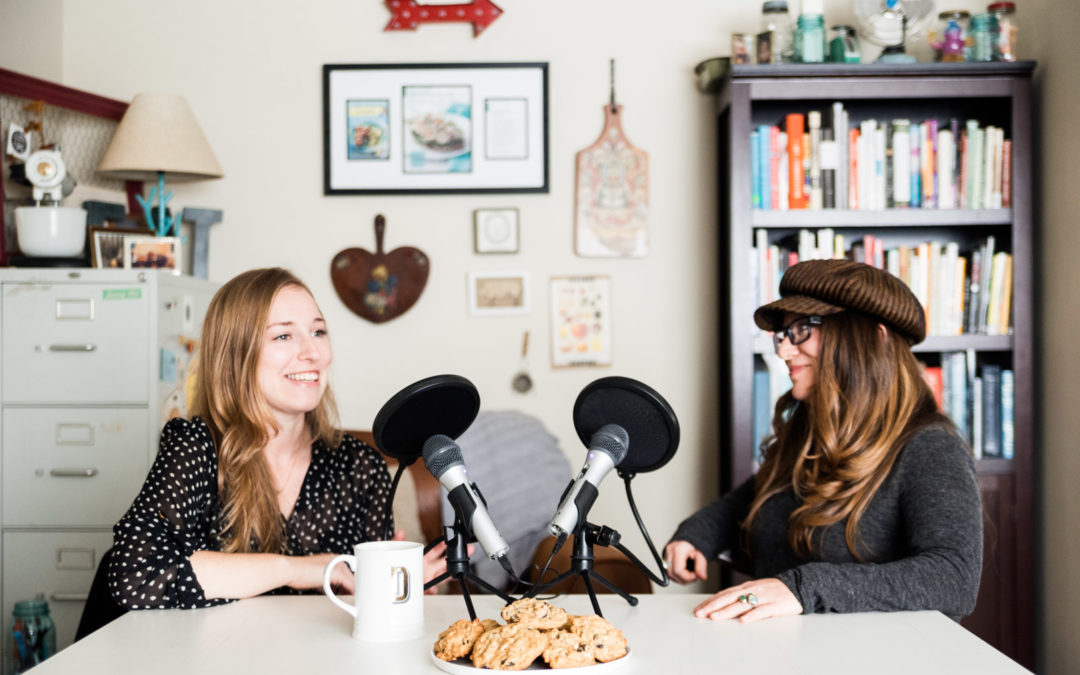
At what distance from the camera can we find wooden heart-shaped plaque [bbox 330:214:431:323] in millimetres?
3109

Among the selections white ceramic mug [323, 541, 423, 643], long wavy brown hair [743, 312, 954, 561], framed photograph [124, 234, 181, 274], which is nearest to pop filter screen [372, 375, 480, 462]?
white ceramic mug [323, 541, 423, 643]

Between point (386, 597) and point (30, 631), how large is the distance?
179cm

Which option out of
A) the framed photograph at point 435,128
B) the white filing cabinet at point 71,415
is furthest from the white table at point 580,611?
the framed photograph at point 435,128

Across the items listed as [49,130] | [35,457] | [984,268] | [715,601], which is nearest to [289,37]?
[49,130]

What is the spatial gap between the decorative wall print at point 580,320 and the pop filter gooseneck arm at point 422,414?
1925 mm

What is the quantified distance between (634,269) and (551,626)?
2.17 metres

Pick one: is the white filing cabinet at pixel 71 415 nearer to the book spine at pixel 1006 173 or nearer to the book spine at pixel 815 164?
the book spine at pixel 815 164

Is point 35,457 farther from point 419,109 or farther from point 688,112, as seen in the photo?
point 688,112

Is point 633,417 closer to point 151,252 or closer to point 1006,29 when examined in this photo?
point 151,252

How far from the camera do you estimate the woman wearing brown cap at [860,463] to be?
1446 mm

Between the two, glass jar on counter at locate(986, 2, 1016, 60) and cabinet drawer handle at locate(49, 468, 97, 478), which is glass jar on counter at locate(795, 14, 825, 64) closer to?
glass jar on counter at locate(986, 2, 1016, 60)

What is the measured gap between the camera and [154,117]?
9.45ft

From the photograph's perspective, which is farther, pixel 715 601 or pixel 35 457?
pixel 35 457

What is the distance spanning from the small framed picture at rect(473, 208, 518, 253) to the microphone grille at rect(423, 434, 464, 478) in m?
2.05
